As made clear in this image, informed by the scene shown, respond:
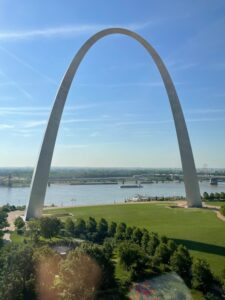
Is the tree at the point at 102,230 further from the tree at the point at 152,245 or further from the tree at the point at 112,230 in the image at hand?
the tree at the point at 152,245

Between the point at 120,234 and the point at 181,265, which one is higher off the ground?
the point at 120,234

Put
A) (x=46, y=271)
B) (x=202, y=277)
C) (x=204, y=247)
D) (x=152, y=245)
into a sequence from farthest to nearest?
(x=204, y=247) < (x=152, y=245) < (x=202, y=277) < (x=46, y=271)

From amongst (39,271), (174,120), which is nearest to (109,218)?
(174,120)

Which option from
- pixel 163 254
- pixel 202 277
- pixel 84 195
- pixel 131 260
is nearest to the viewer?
pixel 202 277

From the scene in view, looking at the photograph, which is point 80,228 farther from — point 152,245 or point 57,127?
point 57,127

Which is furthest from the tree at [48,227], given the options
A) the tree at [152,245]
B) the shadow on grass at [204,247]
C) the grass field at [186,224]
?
the shadow on grass at [204,247]

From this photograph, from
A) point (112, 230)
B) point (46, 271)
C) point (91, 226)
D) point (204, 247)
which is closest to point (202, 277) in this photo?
point (46, 271)
